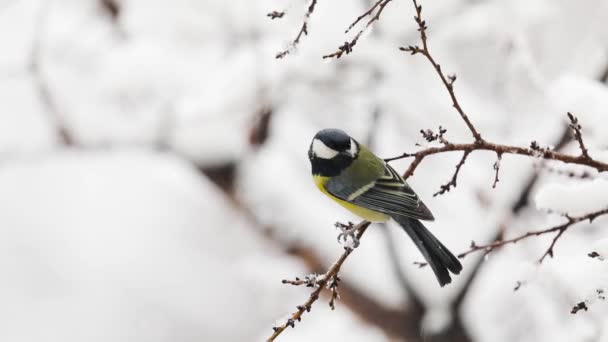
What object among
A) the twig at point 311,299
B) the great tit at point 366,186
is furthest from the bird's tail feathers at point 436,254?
the twig at point 311,299

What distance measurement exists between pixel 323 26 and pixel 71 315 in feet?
19.1

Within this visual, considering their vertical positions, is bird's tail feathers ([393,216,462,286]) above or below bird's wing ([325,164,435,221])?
below

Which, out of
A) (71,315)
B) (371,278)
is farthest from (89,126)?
(71,315)

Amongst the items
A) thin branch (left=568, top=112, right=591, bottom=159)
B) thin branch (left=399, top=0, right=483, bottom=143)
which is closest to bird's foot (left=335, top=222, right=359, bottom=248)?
thin branch (left=399, top=0, right=483, bottom=143)

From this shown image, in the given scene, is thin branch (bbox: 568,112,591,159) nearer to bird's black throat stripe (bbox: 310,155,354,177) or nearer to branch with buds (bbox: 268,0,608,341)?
branch with buds (bbox: 268,0,608,341)

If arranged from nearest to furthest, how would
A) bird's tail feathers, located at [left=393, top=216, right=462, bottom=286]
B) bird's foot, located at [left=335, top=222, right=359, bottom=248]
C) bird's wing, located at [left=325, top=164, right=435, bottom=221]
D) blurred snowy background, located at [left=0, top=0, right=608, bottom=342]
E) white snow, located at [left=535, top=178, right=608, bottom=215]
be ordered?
white snow, located at [left=535, top=178, right=608, bottom=215]
bird's foot, located at [left=335, top=222, right=359, bottom=248]
bird's tail feathers, located at [left=393, top=216, right=462, bottom=286]
bird's wing, located at [left=325, top=164, right=435, bottom=221]
blurred snowy background, located at [left=0, top=0, right=608, bottom=342]

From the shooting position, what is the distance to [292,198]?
688 cm

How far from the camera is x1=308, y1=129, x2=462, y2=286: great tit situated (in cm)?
246

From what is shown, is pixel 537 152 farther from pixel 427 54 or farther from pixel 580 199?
pixel 427 54

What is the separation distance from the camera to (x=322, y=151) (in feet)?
8.59

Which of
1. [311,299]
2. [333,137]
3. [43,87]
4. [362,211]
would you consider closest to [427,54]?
[311,299]

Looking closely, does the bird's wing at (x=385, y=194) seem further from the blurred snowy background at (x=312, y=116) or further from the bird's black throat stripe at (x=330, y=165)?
the blurred snowy background at (x=312, y=116)

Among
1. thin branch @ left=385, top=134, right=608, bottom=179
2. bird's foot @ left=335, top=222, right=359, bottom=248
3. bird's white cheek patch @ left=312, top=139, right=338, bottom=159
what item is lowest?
thin branch @ left=385, top=134, right=608, bottom=179

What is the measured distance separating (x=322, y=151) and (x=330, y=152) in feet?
0.10
